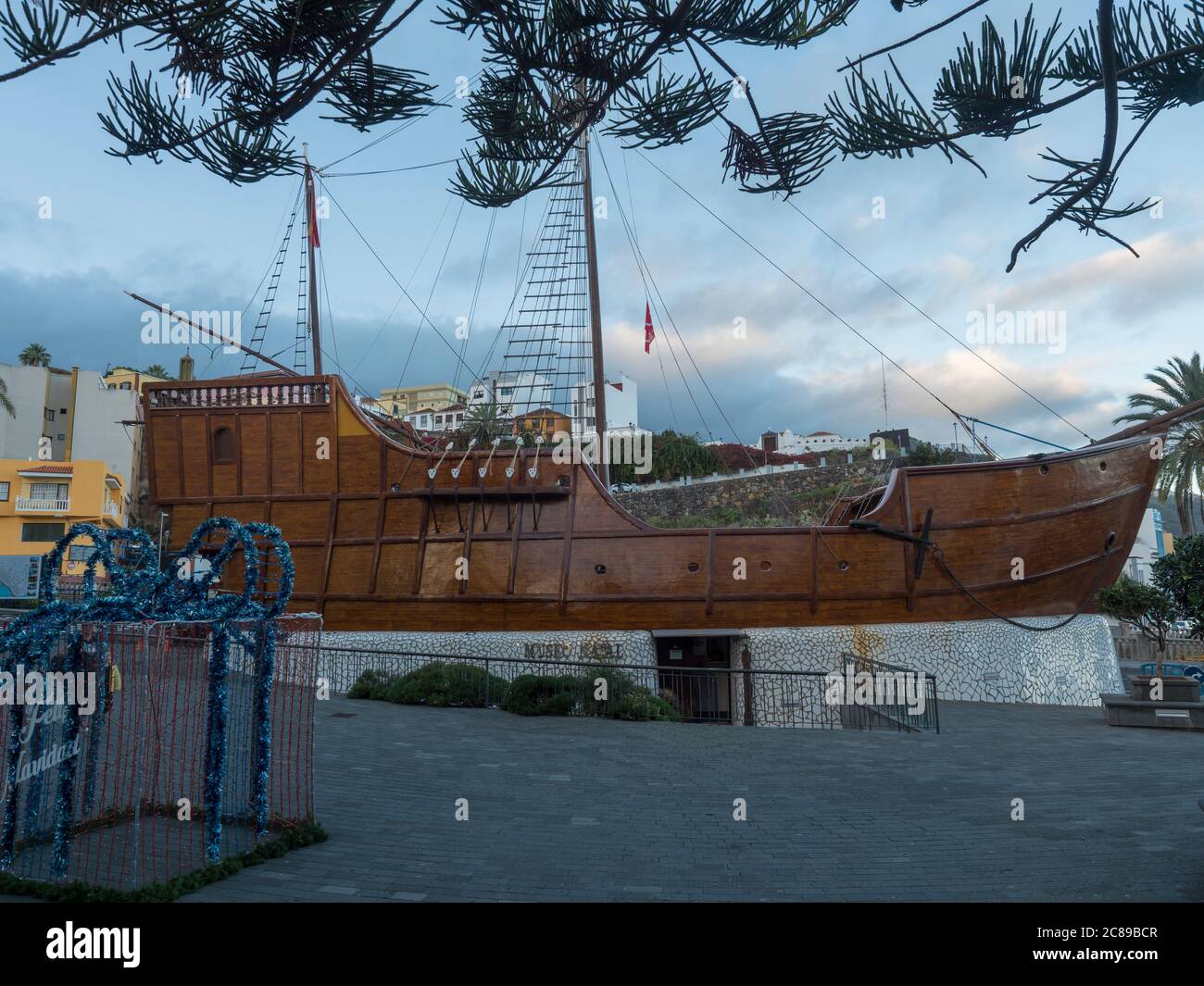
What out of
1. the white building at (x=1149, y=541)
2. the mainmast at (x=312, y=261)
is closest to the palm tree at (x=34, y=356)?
the mainmast at (x=312, y=261)

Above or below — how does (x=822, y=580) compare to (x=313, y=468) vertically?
below

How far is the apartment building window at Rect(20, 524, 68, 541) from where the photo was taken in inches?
1258

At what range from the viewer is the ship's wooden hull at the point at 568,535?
49.9 ft

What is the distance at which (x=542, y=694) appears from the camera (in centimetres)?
1267

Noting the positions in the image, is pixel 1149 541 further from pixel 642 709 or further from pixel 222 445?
pixel 222 445

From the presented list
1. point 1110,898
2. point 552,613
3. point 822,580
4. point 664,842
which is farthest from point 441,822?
point 822,580

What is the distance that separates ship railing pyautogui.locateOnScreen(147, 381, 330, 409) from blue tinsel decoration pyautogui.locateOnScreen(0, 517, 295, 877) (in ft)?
35.0

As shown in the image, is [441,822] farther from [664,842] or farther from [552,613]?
[552,613]

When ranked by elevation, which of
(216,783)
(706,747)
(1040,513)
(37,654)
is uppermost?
(1040,513)

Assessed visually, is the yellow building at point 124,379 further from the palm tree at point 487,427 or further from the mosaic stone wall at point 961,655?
the mosaic stone wall at point 961,655

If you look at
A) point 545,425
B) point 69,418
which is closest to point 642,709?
point 545,425

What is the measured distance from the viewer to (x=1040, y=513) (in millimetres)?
15383

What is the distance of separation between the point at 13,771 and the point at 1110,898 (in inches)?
236

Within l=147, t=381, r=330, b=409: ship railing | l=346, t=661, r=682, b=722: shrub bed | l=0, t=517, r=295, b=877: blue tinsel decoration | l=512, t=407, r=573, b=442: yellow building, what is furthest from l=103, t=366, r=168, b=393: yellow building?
l=0, t=517, r=295, b=877: blue tinsel decoration
